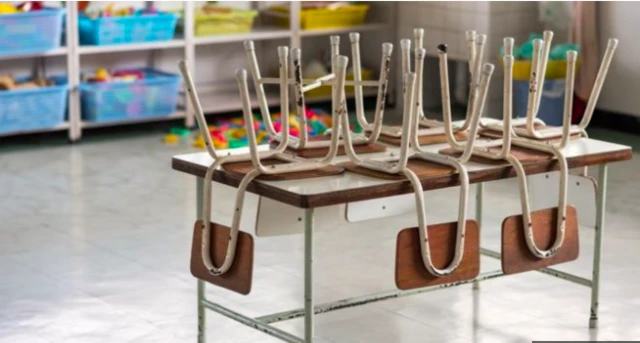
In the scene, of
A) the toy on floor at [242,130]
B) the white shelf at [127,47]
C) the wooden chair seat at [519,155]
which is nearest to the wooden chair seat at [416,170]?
the wooden chair seat at [519,155]

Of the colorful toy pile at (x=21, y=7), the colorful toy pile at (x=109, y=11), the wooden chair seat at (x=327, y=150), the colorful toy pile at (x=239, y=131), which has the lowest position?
the colorful toy pile at (x=239, y=131)

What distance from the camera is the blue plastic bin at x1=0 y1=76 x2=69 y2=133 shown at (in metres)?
6.76

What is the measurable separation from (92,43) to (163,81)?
471 mm

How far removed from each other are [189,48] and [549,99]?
2207 mm

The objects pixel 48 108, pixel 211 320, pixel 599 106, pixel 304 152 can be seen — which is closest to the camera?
pixel 304 152

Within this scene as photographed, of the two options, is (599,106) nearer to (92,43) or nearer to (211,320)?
(92,43)

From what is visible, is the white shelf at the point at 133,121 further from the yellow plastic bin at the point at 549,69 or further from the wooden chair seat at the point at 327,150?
the wooden chair seat at the point at 327,150

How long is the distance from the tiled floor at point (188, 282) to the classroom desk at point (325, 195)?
20cm

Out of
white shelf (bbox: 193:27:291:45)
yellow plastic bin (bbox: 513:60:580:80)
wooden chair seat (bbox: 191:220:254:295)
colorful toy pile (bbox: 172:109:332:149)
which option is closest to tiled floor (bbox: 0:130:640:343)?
wooden chair seat (bbox: 191:220:254:295)

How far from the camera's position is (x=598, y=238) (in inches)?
154

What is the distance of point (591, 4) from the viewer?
7199 millimetres

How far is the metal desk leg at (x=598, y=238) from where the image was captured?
390cm

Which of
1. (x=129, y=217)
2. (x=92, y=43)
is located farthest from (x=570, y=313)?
(x=92, y=43)

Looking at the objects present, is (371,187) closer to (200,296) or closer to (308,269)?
(308,269)
